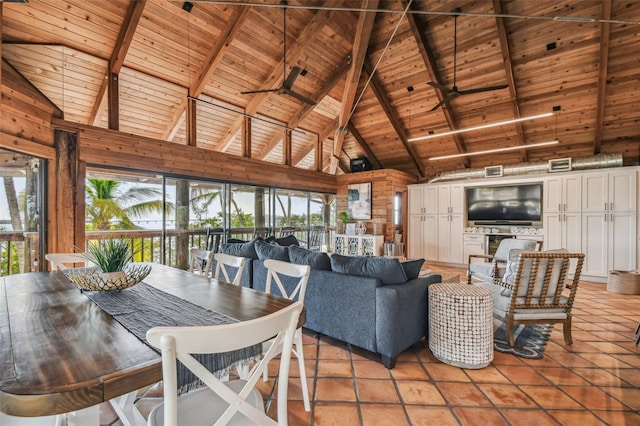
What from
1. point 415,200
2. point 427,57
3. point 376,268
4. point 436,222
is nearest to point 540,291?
point 376,268

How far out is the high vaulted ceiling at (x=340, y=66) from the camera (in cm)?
425

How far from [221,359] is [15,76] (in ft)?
17.5

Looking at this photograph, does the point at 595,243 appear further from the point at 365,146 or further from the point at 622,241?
the point at 365,146

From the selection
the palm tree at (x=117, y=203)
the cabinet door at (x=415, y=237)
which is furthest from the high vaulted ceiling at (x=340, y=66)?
the cabinet door at (x=415, y=237)

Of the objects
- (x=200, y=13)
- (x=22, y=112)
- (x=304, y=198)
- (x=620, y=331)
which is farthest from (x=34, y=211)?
(x=620, y=331)

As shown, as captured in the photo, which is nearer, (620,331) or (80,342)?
(80,342)

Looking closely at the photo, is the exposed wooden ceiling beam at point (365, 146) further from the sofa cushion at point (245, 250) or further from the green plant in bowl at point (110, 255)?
the green plant in bowl at point (110, 255)

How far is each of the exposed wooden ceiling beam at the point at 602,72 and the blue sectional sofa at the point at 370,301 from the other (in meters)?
4.75

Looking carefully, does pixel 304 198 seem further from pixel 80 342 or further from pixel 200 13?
pixel 80 342

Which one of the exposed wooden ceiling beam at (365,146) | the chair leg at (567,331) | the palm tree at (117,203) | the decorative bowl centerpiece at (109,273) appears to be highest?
the exposed wooden ceiling beam at (365,146)

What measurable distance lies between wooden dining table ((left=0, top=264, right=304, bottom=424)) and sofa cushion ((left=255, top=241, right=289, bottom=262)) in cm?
141

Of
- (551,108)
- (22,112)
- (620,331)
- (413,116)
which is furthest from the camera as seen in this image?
(413,116)

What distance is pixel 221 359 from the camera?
44.0 inches

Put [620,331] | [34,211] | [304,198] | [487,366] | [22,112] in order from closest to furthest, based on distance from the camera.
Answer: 1. [487,366]
2. [620,331]
3. [22,112]
4. [34,211]
5. [304,198]
